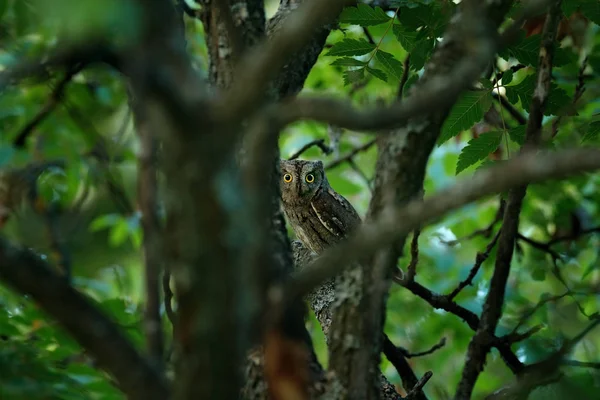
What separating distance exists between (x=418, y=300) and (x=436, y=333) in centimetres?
31

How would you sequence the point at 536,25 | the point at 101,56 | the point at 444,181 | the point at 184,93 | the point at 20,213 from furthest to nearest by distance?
the point at 444,181 → the point at 536,25 → the point at 20,213 → the point at 101,56 → the point at 184,93

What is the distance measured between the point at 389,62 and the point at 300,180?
6.01 ft

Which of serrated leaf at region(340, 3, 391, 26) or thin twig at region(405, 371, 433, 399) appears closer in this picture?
thin twig at region(405, 371, 433, 399)

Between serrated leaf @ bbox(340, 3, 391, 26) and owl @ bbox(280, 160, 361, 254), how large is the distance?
1.85 metres

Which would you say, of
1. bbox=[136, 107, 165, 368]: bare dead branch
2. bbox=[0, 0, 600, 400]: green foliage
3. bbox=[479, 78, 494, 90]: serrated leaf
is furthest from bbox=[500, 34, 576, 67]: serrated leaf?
bbox=[136, 107, 165, 368]: bare dead branch

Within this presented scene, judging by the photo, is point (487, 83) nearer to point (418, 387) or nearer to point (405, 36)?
point (405, 36)

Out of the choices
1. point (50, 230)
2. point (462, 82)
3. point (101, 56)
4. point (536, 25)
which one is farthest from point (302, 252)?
point (462, 82)

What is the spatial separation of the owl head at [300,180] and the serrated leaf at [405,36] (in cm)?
184

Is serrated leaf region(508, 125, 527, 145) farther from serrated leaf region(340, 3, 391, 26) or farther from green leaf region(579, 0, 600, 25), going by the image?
serrated leaf region(340, 3, 391, 26)

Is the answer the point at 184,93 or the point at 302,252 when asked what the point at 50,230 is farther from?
the point at 184,93

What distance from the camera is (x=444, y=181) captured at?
A: 5613 millimetres

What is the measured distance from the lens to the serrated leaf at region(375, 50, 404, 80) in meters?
2.70

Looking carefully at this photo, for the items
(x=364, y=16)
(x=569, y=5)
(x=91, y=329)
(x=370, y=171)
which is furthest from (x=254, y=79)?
(x=370, y=171)

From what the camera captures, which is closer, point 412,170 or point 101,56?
point 412,170
